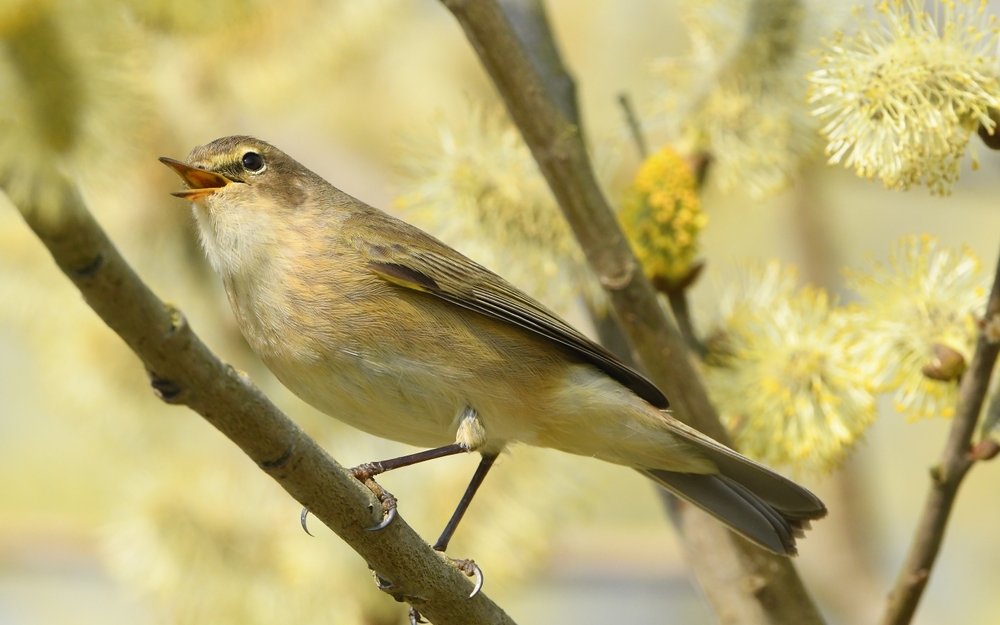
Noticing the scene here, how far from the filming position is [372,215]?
11.6 ft

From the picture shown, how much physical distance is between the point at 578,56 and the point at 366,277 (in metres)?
3.37

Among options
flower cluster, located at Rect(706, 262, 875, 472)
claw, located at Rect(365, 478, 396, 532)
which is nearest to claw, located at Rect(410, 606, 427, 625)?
claw, located at Rect(365, 478, 396, 532)

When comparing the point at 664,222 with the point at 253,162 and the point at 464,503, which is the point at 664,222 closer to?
the point at 464,503

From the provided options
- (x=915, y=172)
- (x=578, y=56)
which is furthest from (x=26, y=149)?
(x=578, y=56)

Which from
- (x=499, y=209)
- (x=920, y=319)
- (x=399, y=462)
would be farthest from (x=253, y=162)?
(x=920, y=319)

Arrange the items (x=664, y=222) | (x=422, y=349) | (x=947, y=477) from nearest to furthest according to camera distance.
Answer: (x=947, y=477) < (x=422, y=349) < (x=664, y=222)

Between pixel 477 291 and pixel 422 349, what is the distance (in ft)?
0.86

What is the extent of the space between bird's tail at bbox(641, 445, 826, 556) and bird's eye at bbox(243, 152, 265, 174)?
58.1 inches

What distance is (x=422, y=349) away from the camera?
10.2 feet

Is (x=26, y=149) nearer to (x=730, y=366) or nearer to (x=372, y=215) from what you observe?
(x=372, y=215)

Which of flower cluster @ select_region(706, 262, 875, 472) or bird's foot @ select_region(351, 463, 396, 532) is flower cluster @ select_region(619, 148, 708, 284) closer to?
flower cluster @ select_region(706, 262, 875, 472)

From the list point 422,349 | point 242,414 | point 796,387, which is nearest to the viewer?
point 242,414

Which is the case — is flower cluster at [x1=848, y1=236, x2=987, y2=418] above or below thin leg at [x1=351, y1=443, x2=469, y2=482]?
above

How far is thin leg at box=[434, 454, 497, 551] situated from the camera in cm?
333
